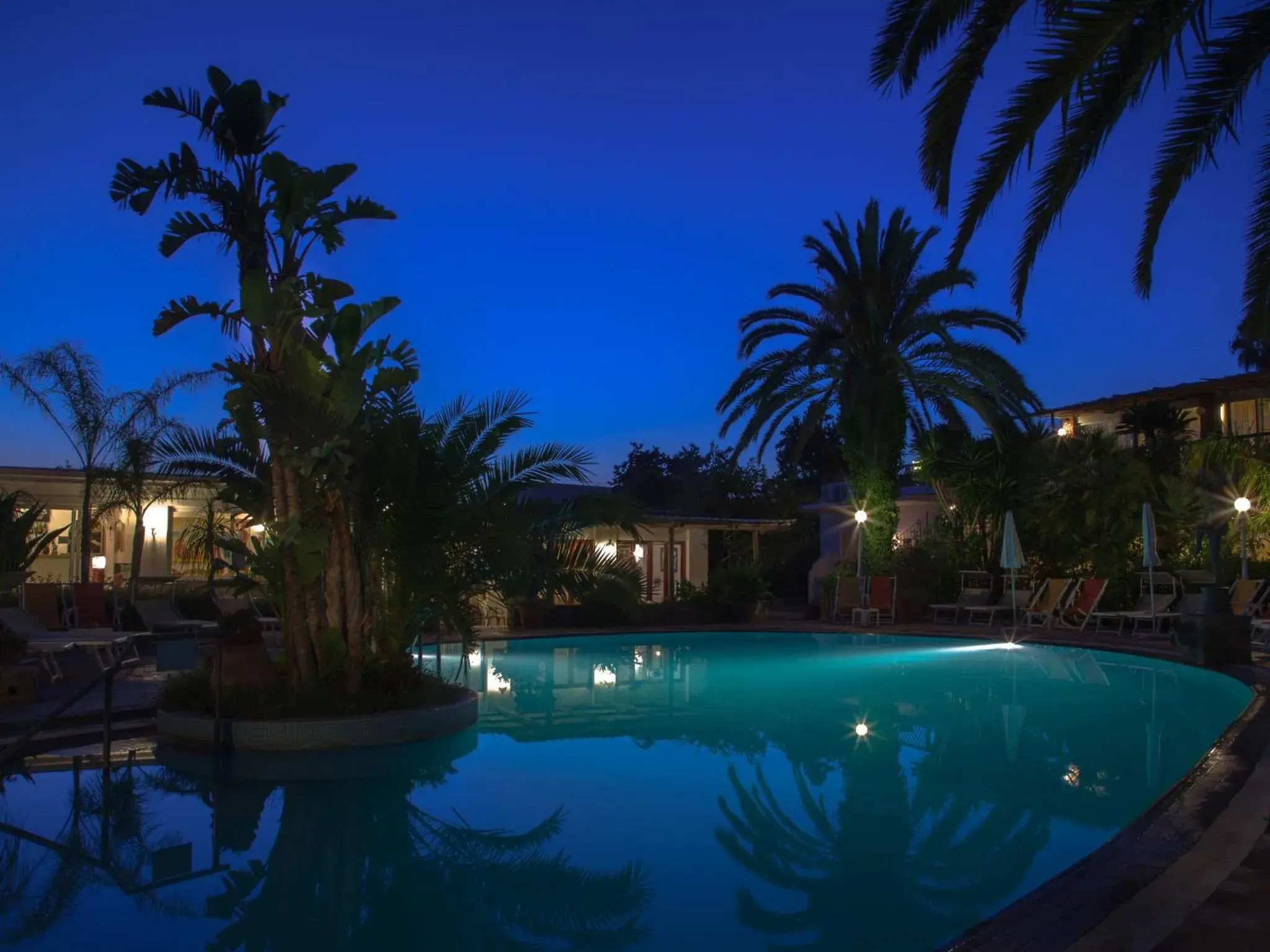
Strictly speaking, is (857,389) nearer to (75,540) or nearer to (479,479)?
(479,479)

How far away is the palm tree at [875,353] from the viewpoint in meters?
20.5

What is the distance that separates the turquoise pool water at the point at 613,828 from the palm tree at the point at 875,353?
9.87 m

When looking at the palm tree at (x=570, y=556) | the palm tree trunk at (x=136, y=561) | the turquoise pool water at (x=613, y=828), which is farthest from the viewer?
the palm tree trunk at (x=136, y=561)

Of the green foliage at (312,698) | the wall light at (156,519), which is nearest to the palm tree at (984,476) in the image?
the green foliage at (312,698)

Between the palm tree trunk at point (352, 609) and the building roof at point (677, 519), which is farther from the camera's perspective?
the building roof at point (677, 519)

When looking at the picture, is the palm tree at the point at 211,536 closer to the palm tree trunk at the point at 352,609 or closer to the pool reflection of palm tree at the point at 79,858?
the palm tree trunk at the point at 352,609

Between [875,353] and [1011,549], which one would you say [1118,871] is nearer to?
[1011,549]

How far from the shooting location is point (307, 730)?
8883 millimetres

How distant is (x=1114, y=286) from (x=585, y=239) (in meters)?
25.5

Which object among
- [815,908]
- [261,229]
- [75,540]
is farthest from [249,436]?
[75,540]

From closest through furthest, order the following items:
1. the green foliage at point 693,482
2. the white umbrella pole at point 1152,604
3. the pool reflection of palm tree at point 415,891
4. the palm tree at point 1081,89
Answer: the pool reflection of palm tree at point 415,891, the palm tree at point 1081,89, the white umbrella pole at point 1152,604, the green foliage at point 693,482

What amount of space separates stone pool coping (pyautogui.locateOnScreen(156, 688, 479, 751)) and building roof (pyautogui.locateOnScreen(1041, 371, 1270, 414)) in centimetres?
1932

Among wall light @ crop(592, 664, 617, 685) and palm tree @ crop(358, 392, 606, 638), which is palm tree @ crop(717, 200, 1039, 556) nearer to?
wall light @ crop(592, 664, 617, 685)

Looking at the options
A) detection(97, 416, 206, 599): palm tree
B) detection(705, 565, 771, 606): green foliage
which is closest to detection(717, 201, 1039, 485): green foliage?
detection(705, 565, 771, 606): green foliage
